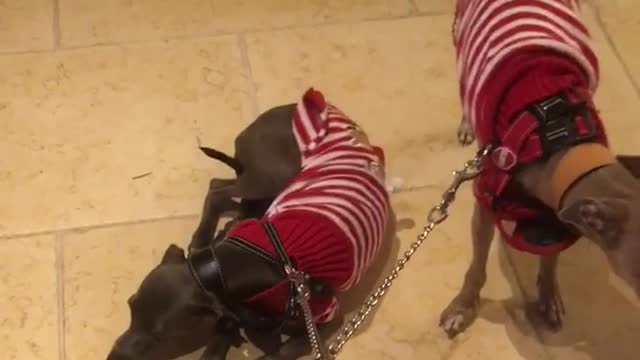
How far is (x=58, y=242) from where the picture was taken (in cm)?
176

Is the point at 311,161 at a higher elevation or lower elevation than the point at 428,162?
higher

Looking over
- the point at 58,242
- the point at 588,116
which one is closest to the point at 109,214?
the point at 58,242

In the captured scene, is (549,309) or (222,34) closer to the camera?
(549,309)

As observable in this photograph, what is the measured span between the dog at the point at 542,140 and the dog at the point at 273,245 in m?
0.20

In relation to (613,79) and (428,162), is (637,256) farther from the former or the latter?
(613,79)

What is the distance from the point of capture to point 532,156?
4.48ft

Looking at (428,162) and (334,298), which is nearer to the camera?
(334,298)

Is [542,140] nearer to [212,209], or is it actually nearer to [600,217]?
[600,217]

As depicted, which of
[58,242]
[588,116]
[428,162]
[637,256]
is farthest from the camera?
[428,162]

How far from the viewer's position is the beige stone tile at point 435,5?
221cm

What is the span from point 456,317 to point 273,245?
0.34m

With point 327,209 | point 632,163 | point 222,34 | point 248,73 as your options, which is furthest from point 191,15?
point 632,163

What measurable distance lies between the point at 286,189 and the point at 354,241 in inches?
6.2

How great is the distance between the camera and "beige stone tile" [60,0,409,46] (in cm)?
215
